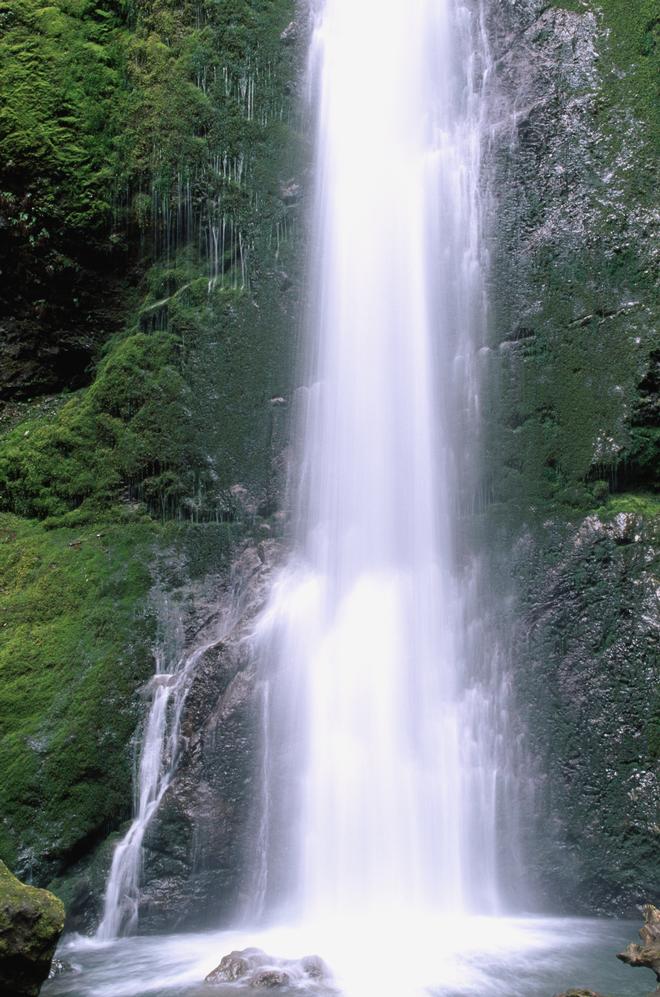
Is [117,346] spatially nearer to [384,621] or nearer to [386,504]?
[386,504]

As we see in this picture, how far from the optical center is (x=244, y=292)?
9273mm

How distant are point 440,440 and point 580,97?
12.2 feet

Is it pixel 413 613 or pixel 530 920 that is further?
pixel 413 613

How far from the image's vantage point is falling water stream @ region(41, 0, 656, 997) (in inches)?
236

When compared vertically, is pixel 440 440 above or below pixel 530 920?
above

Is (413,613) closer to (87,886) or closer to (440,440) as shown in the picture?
(440,440)

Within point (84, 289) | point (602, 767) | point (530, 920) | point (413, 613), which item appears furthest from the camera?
point (84, 289)

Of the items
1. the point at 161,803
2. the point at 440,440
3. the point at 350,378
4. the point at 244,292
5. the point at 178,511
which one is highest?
the point at 244,292

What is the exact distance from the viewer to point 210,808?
6.89 meters

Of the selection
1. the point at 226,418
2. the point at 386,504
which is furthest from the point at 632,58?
the point at 226,418

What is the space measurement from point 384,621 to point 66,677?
276 cm

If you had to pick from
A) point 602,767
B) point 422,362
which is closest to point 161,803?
point 602,767

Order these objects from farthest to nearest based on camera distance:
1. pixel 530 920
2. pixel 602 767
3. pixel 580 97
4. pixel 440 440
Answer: pixel 580 97, pixel 440 440, pixel 602 767, pixel 530 920

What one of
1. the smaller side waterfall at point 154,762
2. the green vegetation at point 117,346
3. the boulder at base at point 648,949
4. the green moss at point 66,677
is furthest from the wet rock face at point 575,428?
the green moss at point 66,677
